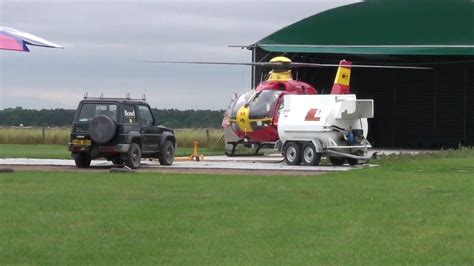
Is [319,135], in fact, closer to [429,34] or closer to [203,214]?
[203,214]

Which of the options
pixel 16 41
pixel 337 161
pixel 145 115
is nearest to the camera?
pixel 16 41

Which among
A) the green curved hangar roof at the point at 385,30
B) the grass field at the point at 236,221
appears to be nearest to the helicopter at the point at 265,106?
the green curved hangar roof at the point at 385,30

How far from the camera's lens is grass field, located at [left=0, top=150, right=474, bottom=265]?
8.34 metres

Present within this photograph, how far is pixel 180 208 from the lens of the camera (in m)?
11.8

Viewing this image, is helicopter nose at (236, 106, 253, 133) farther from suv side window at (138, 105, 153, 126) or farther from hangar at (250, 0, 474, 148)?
hangar at (250, 0, 474, 148)

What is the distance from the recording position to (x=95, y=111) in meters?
22.3

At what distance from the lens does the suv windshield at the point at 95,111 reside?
72.4 ft

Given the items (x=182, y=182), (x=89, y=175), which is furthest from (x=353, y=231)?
(x=89, y=175)

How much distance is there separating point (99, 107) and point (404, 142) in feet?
75.9

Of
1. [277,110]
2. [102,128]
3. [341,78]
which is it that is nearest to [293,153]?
[277,110]

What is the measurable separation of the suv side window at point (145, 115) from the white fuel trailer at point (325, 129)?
3.82 metres

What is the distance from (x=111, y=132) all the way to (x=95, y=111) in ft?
3.44

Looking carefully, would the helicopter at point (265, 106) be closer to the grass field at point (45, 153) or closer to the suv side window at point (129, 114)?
the grass field at point (45, 153)

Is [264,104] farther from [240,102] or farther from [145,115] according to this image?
[145,115]
